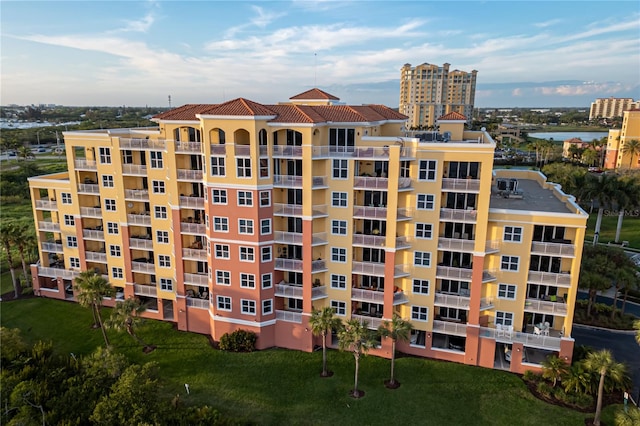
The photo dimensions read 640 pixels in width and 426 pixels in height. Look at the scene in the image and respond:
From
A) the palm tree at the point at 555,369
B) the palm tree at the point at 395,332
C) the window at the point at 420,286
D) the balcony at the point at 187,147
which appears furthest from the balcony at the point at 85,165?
the palm tree at the point at 555,369

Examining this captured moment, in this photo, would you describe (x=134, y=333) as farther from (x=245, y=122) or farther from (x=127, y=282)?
(x=245, y=122)

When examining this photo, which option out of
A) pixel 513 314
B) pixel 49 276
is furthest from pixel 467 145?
pixel 49 276

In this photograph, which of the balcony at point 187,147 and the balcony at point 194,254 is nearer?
the balcony at point 187,147

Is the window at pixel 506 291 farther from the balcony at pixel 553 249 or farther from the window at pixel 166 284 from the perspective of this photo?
the window at pixel 166 284

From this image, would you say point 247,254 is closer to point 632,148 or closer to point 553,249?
point 553,249

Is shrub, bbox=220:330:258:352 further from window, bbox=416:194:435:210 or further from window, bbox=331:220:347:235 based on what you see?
window, bbox=416:194:435:210

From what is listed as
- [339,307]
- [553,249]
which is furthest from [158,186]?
[553,249]
